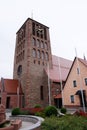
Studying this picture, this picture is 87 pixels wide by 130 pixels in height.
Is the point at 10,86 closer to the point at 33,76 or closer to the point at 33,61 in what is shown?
the point at 33,76

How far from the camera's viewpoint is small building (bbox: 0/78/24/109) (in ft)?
107

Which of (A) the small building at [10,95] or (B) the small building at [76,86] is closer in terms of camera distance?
(B) the small building at [76,86]

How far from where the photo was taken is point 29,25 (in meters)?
41.5

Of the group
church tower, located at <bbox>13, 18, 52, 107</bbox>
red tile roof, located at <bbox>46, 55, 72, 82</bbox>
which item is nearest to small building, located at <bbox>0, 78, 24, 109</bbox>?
church tower, located at <bbox>13, 18, 52, 107</bbox>

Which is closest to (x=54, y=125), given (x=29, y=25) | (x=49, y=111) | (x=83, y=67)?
(x=49, y=111)

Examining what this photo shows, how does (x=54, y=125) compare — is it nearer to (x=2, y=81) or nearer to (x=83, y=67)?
(x=83, y=67)

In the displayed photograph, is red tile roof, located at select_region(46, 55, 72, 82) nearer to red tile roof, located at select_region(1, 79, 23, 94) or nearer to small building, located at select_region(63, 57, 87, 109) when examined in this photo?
small building, located at select_region(63, 57, 87, 109)

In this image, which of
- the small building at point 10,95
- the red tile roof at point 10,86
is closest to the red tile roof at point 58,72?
the small building at point 10,95

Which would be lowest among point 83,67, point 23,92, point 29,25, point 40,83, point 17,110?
point 17,110

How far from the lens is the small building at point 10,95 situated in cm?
3259

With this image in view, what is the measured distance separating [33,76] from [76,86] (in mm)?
12538

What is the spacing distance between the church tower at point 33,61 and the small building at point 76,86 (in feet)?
26.5

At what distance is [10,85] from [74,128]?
31.0 meters

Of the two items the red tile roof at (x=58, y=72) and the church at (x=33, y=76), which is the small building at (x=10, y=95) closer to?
the church at (x=33, y=76)
